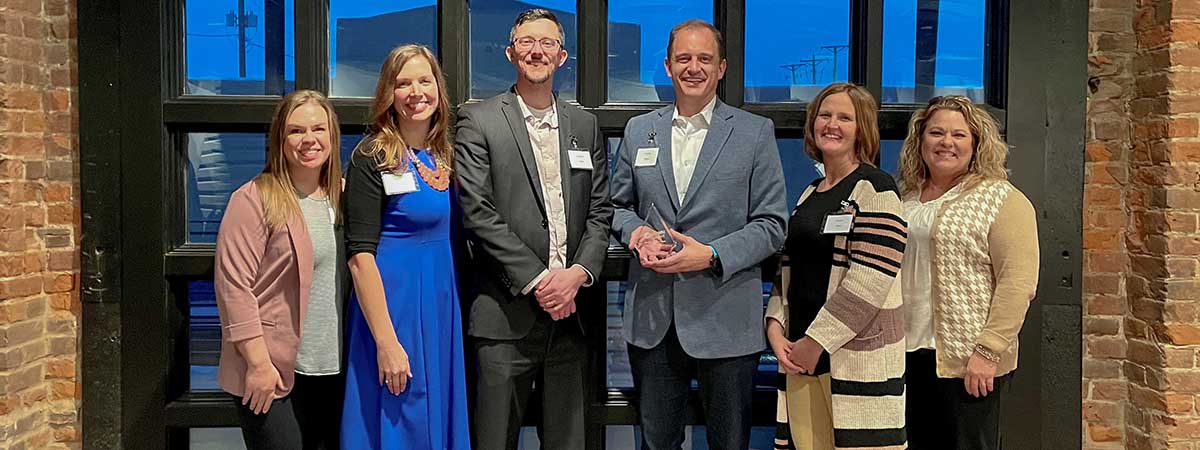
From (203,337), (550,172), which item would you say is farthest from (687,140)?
(203,337)

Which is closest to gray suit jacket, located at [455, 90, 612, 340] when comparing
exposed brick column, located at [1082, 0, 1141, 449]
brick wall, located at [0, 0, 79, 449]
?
brick wall, located at [0, 0, 79, 449]

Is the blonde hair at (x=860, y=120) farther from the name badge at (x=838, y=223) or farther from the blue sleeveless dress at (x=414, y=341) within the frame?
the blue sleeveless dress at (x=414, y=341)

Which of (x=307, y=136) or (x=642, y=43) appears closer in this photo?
(x=307, y=136)

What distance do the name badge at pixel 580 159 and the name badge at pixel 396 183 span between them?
0.50 m

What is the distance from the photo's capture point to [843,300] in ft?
8.60

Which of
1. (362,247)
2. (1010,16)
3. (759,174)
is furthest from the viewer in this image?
(1010,16)

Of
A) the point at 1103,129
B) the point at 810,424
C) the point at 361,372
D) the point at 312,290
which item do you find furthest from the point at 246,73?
the point at 1103,129

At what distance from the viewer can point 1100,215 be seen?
335 cm

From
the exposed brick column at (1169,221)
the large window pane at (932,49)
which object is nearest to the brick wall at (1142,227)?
the exposed brick column at (1169,221)

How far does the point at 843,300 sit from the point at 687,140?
72cm

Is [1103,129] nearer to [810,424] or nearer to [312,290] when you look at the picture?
[810,424]

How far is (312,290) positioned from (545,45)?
1039mm

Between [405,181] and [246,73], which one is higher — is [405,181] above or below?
below

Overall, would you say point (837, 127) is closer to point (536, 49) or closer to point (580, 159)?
point (580, 159)
